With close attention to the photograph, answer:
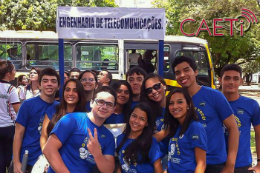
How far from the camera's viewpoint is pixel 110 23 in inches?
219

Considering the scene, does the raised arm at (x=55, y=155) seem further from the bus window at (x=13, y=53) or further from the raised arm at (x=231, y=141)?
the bus window at (x=13, y=53)

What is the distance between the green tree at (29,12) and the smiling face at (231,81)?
19.0 meters

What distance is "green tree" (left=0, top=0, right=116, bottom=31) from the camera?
22.0 m

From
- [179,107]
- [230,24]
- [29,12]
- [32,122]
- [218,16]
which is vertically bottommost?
[32,122]

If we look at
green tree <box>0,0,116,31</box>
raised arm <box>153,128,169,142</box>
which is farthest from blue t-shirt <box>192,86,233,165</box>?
green tree <box>0,0,116,31</box>

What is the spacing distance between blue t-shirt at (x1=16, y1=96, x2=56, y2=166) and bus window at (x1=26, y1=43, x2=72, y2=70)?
10.8m

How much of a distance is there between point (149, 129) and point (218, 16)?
19.7m

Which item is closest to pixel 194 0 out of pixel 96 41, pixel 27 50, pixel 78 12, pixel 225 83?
pixel 96 41

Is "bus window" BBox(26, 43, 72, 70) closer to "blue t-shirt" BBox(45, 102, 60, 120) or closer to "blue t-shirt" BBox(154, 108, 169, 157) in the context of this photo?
"blue t-shirt" BBox(45, 102, 60, 120)

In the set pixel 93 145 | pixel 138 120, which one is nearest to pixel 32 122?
pixel 93 145

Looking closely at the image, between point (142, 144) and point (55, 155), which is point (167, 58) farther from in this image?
point (55, 155)

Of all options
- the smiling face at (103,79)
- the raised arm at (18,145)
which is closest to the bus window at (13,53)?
the smiling face at (103,79)

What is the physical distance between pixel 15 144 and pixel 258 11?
16826mm

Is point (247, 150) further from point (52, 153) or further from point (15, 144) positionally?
point (15, 144)
